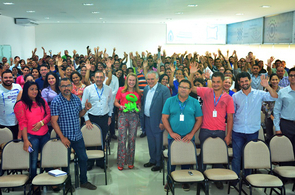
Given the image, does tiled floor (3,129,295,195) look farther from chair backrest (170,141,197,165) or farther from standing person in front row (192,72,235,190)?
standing person in front row (192,72,235,190)

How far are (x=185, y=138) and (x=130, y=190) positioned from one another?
120 cm

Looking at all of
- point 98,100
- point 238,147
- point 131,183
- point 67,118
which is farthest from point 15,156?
point 238,147

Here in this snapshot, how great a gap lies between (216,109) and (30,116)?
267 cm

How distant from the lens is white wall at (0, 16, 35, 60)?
44.5 ft

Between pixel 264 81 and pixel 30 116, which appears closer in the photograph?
pixel 30 116

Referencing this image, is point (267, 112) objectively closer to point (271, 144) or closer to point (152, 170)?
point (271, 144)

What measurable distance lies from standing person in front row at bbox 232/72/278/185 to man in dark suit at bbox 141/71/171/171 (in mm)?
1286

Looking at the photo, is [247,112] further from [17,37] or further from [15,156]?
[17,37]

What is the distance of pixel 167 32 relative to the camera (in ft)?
59.7

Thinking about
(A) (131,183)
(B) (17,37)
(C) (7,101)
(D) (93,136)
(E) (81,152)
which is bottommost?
(A) (131,183)

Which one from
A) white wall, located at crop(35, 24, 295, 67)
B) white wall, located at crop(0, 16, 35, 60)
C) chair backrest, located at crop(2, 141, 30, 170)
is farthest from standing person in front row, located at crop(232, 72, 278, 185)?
white wall, located at crop(35, 24, 295, 67)

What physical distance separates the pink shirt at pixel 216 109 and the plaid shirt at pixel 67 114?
1.91 m

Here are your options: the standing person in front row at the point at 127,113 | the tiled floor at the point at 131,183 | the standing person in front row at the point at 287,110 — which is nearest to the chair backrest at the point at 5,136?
the tiled floor at the point at 131,183

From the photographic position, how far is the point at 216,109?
4.13m
